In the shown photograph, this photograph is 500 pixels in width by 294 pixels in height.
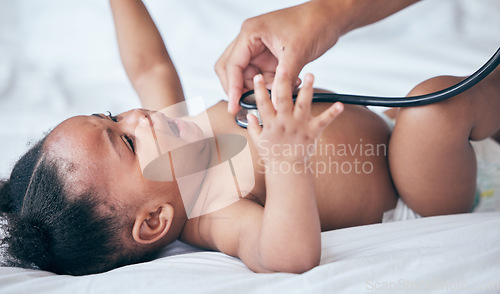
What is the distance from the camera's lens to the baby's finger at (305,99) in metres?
0.60

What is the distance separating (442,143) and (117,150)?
2.12ft

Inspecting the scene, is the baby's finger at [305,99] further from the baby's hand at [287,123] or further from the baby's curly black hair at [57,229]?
the baby's curly black hair at [57,229]

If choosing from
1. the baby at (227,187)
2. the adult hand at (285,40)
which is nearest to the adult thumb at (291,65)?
the adult hand at (285,40)

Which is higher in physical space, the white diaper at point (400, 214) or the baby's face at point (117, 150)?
the baby's face at point (117, 150)

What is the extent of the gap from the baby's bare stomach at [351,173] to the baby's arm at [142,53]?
18.8 inches

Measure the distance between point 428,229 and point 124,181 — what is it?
A: 582 mm

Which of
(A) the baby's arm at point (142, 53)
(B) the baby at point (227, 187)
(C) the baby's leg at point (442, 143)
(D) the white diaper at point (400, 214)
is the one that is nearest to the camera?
(B) the baby at point (227, 187)

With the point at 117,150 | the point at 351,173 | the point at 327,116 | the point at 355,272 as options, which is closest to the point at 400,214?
the point at 351,173

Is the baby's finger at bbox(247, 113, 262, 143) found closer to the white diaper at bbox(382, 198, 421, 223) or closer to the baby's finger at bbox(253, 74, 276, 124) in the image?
the baby's finger at bbox(253, 74, 276, 124)

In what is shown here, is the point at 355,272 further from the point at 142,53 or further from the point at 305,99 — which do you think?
the point at 142,53

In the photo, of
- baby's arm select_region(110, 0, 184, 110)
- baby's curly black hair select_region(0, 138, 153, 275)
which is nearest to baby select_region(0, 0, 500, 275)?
baby's curly black hair select_region(0, 138, 153, 275)

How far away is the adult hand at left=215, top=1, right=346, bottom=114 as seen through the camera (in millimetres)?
812

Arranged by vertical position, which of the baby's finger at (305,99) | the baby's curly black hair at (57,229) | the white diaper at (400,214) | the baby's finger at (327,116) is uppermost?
the baby's finger at (305,99)

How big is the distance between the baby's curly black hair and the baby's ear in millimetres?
43
